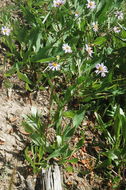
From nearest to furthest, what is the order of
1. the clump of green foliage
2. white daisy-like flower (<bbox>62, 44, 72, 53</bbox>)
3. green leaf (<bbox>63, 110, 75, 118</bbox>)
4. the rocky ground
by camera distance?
the rocky ground
the clump of green foliage
green leaf (<bbox>63, 110, 75, 118</bbox>)
white daisy-like flower (<bbox>62, 44, 72, 53</bbox>)

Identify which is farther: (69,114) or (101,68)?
(101,68)

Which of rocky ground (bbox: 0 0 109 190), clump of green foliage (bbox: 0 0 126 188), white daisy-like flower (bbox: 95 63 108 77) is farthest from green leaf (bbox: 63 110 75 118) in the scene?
white daisy-like flower (bbox: 95 63 108 77)

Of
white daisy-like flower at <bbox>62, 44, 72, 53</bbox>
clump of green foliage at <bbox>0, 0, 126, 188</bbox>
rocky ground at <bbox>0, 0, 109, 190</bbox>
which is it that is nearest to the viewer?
rocky ground at <bbox>0, 0, 109, 190</bbox>

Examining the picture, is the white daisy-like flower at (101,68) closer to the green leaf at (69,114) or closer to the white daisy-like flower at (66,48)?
the white daisy-like flower at (66,48)

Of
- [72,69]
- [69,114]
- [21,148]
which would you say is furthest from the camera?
[72,69]

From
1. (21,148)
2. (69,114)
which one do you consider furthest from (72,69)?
→ (21,148)

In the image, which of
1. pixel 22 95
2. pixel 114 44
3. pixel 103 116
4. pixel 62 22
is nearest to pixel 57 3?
pixel 62 22

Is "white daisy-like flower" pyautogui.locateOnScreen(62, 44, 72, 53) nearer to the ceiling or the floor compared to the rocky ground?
nearer to the ceiling

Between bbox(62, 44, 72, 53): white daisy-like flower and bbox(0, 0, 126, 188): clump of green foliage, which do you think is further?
bbox(62, 44, 72, 53): white daisy-like flower

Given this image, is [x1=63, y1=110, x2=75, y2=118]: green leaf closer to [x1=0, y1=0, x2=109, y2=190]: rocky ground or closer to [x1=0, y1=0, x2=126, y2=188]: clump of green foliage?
[x1=0, y1=0, x2=126, y2=188]: clump of green foliage

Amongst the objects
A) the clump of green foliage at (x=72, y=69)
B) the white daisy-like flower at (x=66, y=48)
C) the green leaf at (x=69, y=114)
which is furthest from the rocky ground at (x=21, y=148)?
the white daisy-like flower at (x=66, y=48)

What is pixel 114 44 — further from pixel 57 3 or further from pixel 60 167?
pixel 60 167

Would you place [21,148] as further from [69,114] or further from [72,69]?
[72,69]
